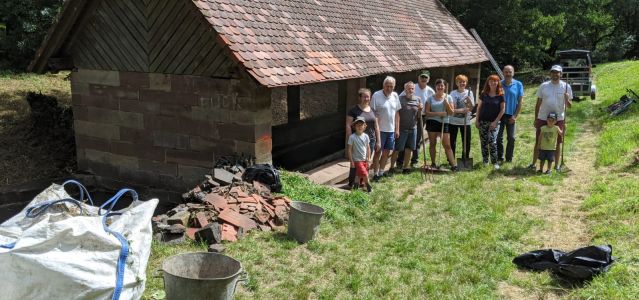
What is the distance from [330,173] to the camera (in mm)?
9953

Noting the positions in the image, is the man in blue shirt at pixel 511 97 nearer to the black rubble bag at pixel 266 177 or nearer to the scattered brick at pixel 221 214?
the black rubble bag at pixel 266 177

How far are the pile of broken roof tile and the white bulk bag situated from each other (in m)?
2.00

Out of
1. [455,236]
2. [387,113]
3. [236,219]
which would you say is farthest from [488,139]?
[236,219]

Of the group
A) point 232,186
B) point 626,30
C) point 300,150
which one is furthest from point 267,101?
point 626,30

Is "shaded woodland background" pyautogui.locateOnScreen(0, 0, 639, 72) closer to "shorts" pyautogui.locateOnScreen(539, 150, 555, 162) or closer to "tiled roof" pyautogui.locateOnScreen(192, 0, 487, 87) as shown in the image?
"tiled roof" pyautogui.locateOnScreen(192, 0, 487, 87)

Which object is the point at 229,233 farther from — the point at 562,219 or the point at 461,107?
the point at 461,107

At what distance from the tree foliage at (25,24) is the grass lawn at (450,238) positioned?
1372cm

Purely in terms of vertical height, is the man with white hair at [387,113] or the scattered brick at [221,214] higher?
the man with white hair at [387,113]

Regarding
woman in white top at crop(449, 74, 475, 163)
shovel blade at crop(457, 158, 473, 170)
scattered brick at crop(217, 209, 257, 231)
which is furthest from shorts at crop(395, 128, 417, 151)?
scattered brick at crop(217, 209, 257, 231)

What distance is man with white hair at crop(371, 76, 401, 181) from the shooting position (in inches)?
340

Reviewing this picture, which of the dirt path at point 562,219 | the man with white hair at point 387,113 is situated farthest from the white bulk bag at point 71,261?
the man with white hair at point 387,113

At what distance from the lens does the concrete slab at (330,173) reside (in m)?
9.52

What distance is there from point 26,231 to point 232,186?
367 centimetres

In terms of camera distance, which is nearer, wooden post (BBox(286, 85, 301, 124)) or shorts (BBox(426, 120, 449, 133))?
shorts (BBox(426, 120, 449, 133))
